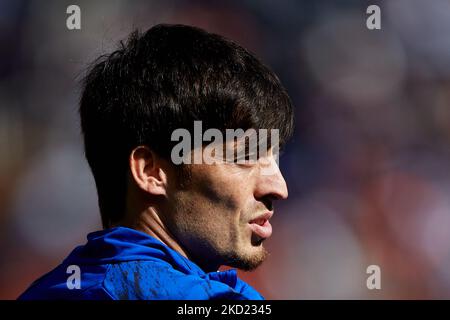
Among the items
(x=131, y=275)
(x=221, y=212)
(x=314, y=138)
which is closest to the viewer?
(x=131, y=275)

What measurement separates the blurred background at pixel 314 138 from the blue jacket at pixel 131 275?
7.24 feet

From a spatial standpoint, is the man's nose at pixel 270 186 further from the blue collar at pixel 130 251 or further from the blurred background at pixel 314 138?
the blurred background at pixel 314 138

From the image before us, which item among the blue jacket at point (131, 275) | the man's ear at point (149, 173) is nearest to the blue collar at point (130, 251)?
the blue jacket at point (131, 275)

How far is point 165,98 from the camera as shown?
1.34 metres

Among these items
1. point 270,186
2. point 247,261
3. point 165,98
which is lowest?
point 247,261

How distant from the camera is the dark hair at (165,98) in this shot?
132cm

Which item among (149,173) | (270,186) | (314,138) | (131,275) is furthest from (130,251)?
(314,138)

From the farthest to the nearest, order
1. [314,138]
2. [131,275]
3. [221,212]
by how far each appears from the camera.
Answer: [314,138]
[221,212]
[131,275]

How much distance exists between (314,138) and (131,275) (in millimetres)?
2751

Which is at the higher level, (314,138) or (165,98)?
(165,98)

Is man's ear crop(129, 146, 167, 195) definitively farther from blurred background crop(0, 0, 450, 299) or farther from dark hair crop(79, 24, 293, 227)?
blurred background crop(0, 0, 450, 299)

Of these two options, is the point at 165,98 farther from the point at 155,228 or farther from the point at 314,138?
the point at 314,138

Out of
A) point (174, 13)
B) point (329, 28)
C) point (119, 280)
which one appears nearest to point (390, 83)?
point (329, 28)

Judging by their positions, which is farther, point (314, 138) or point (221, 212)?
point (314, 138)
